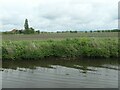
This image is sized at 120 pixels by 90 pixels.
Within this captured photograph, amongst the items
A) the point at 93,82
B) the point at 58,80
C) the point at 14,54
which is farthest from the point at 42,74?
the point at 14,54

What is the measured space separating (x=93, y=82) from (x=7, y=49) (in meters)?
9.66

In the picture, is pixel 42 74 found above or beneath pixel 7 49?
beneath

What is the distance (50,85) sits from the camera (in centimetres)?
1550

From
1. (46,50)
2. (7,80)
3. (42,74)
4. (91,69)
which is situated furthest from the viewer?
(46,50)

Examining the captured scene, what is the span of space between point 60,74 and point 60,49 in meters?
7.05

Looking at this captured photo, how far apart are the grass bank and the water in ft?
2.63

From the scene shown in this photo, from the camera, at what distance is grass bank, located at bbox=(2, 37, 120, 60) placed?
77.3 ft

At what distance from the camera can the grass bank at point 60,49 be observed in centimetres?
2356

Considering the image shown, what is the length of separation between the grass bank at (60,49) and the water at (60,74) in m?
0.80

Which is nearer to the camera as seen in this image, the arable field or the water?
the water

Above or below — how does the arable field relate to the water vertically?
above

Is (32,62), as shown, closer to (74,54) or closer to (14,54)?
(14,54)

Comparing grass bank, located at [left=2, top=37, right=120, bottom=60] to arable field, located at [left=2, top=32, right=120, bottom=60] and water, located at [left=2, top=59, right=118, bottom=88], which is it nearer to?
arable field, located at [left=2, top=32, right=120, bottom=60]

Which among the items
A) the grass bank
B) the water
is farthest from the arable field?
the water
